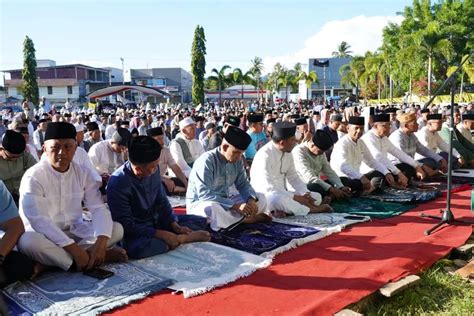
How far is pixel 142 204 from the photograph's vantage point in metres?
3.72

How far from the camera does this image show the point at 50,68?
153 ft

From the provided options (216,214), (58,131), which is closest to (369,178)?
(216,214)

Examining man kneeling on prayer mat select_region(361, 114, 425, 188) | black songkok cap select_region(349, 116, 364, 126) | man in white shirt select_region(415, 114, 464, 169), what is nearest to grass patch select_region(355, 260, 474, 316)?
black songkok cap select_region(349, 116, 364, 126)

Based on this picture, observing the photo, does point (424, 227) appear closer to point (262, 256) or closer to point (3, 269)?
point (262, 256)

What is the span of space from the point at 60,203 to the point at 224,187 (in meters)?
1.59

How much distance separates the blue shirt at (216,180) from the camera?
4309mm

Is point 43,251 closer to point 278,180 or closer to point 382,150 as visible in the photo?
point 278,180

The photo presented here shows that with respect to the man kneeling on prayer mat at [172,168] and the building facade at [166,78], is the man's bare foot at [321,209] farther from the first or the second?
the building facade at [166,78]

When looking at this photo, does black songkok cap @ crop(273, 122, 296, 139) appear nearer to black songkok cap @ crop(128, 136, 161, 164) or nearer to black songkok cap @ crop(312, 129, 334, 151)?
black songkok cap @ crop(312, 129, 334, 151)

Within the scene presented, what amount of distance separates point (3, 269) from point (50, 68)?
47899mm

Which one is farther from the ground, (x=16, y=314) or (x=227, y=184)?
(x=227, y=184)

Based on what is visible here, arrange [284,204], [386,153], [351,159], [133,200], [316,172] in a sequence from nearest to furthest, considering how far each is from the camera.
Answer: [133,200] < [284,204] < [316,172] < [351,159] < [386,153]

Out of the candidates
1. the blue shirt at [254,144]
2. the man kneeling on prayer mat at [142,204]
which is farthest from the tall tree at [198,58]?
the man kneeling on prayer mat at [142,204]

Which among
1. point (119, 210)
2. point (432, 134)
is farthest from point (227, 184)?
point (432, 134)
